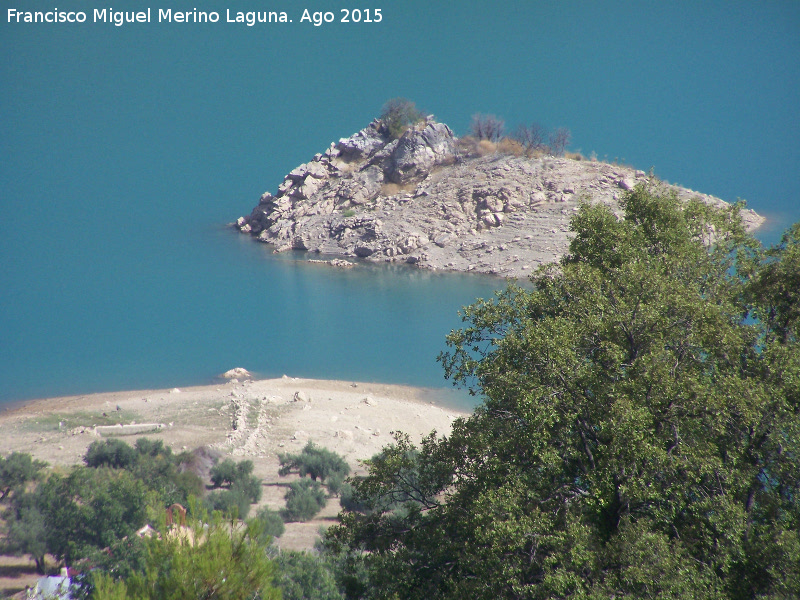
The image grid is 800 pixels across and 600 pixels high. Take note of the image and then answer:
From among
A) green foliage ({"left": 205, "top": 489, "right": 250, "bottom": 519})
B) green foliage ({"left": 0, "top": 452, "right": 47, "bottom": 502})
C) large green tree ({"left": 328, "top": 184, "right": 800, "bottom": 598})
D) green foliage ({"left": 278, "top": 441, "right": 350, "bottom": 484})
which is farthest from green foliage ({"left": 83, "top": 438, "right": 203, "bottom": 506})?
large green tree ({"left": 328, "top": 184, "right": 800, "bottom": 598})

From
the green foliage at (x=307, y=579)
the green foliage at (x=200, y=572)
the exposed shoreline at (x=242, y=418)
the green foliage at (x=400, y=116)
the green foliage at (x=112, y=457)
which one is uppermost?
the green foliage at (x=400, y=116)

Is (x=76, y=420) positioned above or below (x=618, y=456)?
below

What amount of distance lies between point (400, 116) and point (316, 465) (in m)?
42.2

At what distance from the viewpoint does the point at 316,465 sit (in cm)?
1281

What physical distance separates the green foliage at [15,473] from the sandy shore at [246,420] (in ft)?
4.29

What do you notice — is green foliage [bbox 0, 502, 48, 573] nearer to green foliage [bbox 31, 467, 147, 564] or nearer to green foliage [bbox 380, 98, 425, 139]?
green foliage [bbox 31, 467, 147, 564]

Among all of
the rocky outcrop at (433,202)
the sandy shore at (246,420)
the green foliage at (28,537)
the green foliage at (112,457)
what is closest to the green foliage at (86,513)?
the green foliage at (28,537)

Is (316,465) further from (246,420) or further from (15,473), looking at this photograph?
(15,473)

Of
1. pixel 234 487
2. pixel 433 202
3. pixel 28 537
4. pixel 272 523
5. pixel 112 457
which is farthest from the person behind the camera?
pixel 433 202

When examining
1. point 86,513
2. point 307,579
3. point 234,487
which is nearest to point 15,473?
point 86,513

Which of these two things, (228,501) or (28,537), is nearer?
(28,537)

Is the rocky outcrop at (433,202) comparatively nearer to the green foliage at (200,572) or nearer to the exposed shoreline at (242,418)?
the exposed shoreline at (242,418)

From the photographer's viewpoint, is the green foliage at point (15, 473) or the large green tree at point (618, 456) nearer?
the large green tree at point (618, 456)

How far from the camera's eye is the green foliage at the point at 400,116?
50.0m
